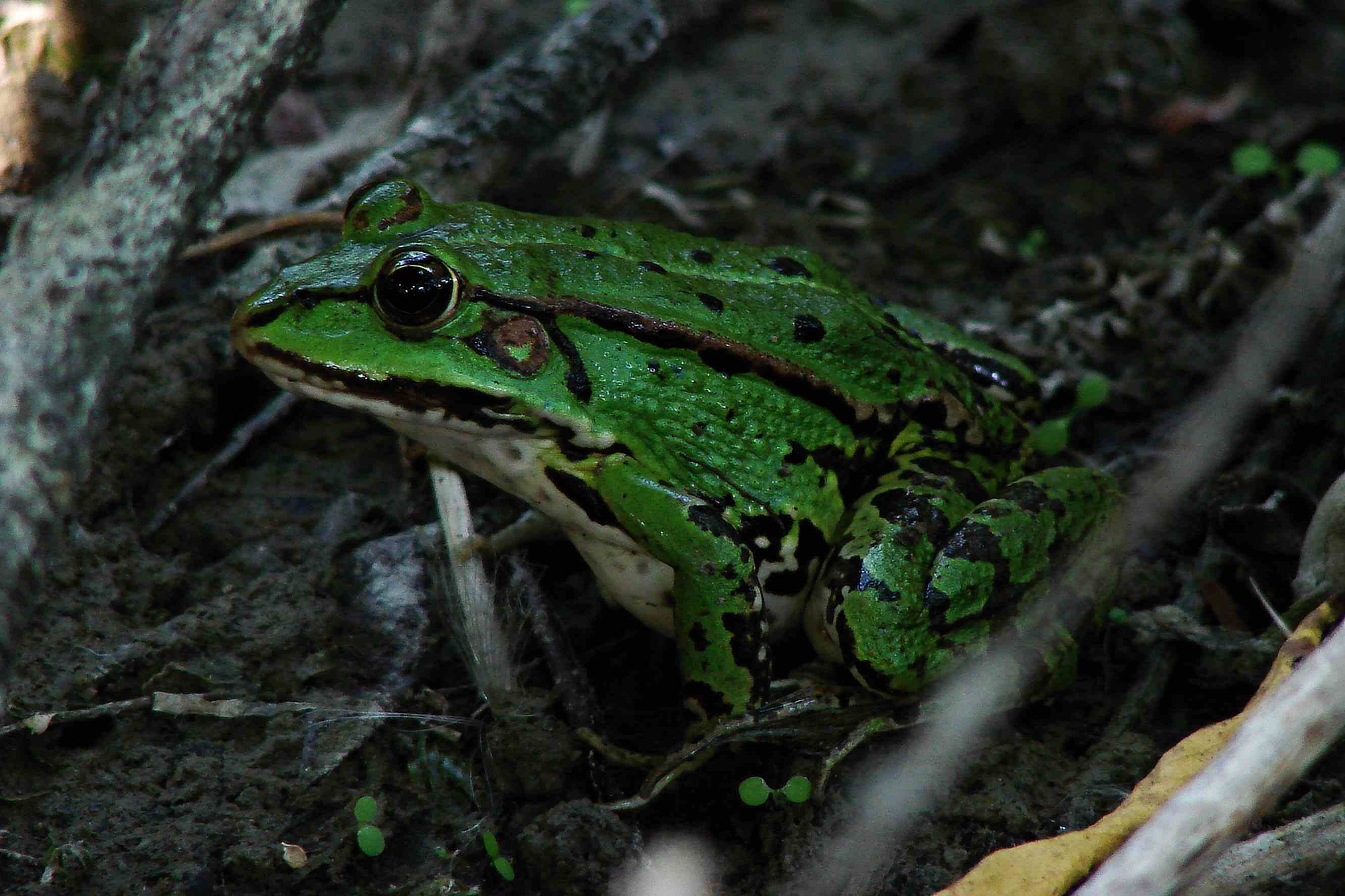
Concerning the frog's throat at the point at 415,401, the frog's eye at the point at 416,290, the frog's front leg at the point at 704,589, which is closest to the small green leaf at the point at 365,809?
the frog's front leg at the point at 704,589

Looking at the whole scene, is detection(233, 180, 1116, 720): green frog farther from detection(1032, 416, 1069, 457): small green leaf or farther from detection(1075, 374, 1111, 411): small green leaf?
detection(1075, 374, 1111, 411): small green leaf

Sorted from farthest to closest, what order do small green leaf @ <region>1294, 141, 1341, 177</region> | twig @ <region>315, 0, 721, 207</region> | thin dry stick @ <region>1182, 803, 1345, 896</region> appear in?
small green leaf @ <region>1294, 141, 1341, 177</region> < twig @ <region>315, 0, 721, 207</region> < thin dry stick @ <region>1182, 803, 1345, 896</region>

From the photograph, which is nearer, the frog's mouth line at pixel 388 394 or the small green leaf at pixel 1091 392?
the frog's mouth line at pixel 388 394

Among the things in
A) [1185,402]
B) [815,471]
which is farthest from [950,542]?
[1185,402]

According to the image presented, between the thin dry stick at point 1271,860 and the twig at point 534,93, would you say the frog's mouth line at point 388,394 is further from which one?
the thin dry stick at point 1271,860

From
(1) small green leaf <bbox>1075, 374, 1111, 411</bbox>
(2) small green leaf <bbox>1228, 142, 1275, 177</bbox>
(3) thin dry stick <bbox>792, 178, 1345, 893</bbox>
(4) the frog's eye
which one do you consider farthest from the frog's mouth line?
(2) small green leaf <bbox>1228, 142, 1275, 177</bbox>

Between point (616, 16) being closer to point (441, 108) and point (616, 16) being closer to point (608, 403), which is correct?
point (441, 108)
